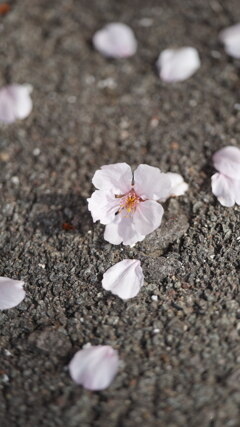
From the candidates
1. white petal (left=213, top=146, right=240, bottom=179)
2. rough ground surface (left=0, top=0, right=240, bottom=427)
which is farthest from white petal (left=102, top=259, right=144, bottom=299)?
white petal (left=213, top=146, right=240, bottom=179)

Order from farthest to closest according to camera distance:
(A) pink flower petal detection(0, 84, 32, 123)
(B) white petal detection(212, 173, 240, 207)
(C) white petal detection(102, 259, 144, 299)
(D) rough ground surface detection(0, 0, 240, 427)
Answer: (A) pink flower petal detection(0, 84, 32, 123), (B) white petal detection(212, 173, 240, 207), (C) white petal detection(102, 259, 144, 299), (D) rough ground surface detection(0, 0, 240, 427)

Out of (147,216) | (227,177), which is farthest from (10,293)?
(227,177)

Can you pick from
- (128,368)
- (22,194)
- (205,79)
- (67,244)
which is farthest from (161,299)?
(205,79)

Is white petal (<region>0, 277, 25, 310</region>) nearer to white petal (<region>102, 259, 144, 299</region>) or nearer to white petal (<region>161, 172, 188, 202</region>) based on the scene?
white petal (<region>102, 259, 144, 299</region>)

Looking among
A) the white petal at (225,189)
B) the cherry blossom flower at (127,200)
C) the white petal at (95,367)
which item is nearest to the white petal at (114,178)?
the cherry blossom flower at (127,200)

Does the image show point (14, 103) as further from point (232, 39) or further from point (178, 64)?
point (232, 39)
